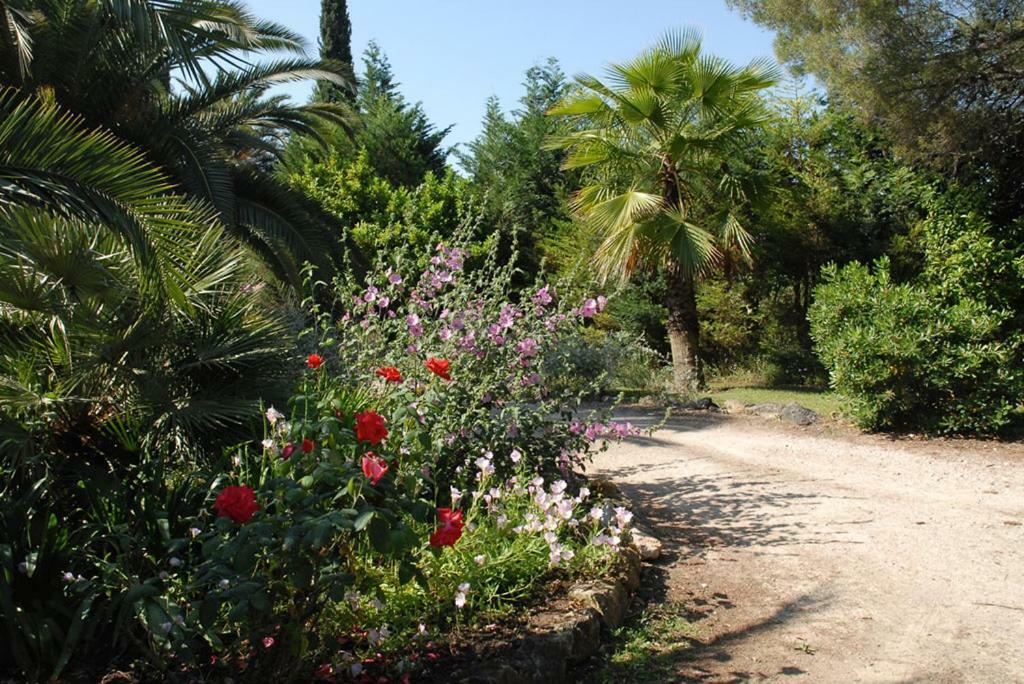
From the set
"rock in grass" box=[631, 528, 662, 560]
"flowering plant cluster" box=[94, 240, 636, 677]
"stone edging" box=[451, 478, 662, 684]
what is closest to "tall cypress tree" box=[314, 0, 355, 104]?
"flowering plant cluster" box=[94, 240, 636, 677]

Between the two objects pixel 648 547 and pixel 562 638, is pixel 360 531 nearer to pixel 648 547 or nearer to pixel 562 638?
pixel 562 638

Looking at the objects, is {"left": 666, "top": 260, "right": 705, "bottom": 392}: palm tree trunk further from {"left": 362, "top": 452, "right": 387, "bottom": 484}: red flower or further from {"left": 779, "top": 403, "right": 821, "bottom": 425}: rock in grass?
{"left": 362, "top": 452, "right": 387, "bottom": 484}: red flower

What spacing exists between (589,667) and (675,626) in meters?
0.67

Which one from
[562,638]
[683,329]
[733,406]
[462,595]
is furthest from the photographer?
[683,329]

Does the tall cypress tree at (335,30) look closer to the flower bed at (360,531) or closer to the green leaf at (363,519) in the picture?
the flower bed at (360,531)

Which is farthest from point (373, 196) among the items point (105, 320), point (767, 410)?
point (105, 320)

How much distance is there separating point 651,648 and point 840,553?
6.18 feet

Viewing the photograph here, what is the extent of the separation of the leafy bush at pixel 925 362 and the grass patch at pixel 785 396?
44.8 inches

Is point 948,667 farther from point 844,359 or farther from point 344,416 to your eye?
point 844,359

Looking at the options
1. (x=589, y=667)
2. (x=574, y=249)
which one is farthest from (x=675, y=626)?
(x=574, y=249)

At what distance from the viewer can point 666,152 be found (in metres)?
12.1

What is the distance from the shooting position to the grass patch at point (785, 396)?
10.6 m

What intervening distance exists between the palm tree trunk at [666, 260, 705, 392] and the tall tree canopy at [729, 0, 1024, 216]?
3664 millimetres

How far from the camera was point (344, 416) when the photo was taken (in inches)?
121
